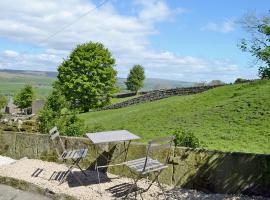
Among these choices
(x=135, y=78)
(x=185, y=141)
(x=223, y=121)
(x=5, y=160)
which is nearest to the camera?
(x=185, y=141)

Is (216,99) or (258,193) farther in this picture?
(216,99)

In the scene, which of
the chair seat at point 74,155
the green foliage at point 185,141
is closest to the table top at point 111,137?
the chair seat at point 74,155

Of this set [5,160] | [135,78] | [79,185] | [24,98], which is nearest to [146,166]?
[79,185]

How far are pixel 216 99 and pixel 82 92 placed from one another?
114 feet

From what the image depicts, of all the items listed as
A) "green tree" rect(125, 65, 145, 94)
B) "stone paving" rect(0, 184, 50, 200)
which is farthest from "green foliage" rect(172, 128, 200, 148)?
"green tree" rect(125, 65, 145, 94)

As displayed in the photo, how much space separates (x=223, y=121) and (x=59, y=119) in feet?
29.0

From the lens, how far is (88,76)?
60250 mm

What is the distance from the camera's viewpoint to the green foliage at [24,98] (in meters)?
69.5

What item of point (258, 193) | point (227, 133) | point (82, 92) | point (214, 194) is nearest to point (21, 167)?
point (214, 194)

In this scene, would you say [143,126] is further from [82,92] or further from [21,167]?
[82,92]

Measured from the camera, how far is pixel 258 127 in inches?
691

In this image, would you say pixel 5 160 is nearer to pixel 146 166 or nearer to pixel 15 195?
pixel 15 195

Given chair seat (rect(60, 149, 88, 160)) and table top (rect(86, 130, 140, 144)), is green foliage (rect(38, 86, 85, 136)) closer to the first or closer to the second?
chair seat (rect(60, 149, 88, 160))

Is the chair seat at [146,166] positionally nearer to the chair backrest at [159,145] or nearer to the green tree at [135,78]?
the chair backrest at [159,145]
